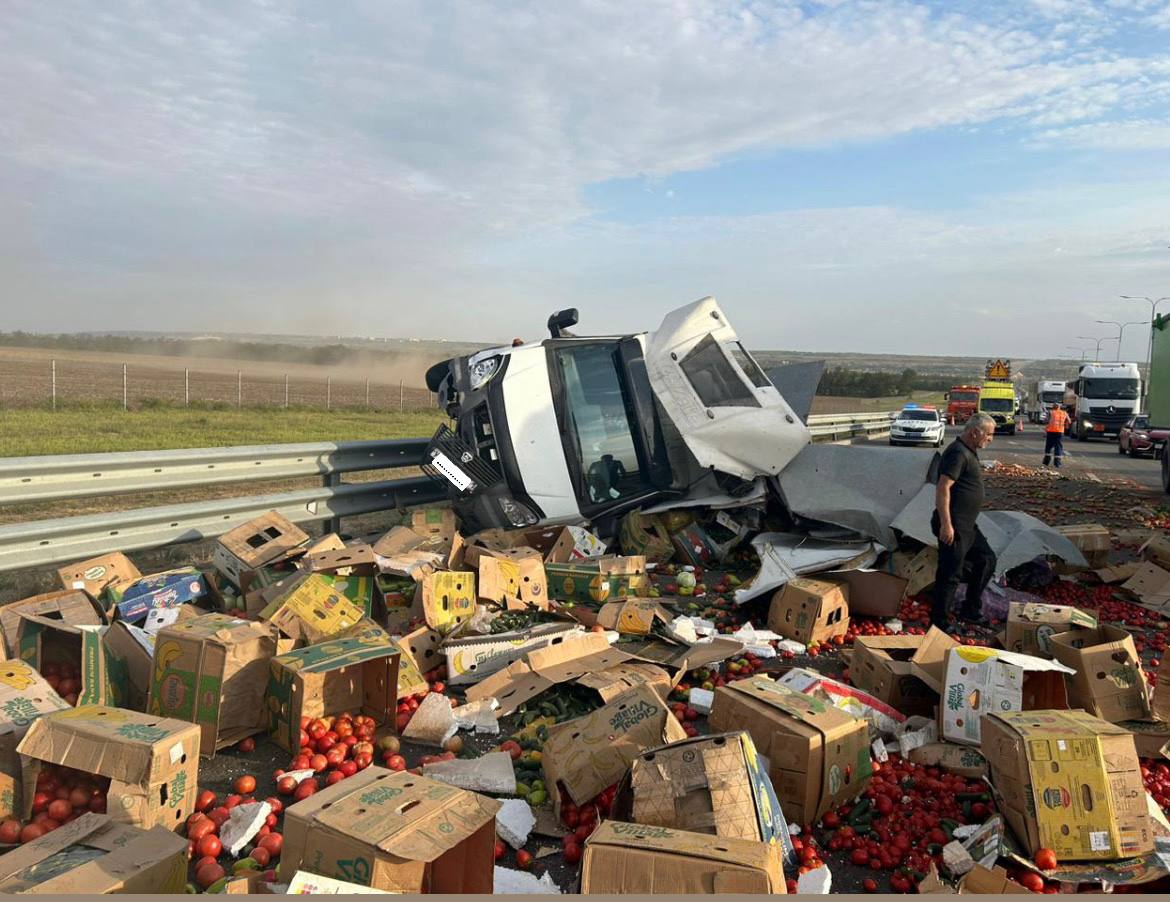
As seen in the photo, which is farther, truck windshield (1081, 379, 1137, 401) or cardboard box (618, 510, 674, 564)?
truck windshield (1081, 379, 1137, 401)

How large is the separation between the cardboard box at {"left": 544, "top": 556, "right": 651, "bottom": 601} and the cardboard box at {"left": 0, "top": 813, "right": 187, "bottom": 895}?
13.3 ft

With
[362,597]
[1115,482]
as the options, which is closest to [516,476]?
[362,597]

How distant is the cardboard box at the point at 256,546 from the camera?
20.0 ft

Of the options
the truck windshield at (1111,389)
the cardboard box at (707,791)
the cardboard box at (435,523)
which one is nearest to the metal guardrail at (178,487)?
the cardboard box at (435,523)

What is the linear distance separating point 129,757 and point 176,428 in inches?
650

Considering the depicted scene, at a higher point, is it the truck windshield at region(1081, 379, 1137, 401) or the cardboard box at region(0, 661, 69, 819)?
the truck windshield at region(1081, 379, 1137, 401)

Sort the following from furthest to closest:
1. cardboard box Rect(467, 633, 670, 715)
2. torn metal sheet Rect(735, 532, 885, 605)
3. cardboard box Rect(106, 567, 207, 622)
Result: torn metal sheet Rect(735, 532, 885, 605) < cardboard box Rect(106, 567, 207, 622) < cardboard box Rect(467, 633, 670, 715)

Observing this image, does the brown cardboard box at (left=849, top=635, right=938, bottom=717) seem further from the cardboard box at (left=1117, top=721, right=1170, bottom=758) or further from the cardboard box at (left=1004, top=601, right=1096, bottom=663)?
the cardboard box at (left=1117, top=721, right=1170, bottom=758)

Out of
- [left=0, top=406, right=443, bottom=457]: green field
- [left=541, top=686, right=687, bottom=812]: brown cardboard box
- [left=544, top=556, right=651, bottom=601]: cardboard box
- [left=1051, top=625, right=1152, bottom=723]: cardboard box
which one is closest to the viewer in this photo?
[left=541, top=686, right=687, bottom=812]: brown cardboard box

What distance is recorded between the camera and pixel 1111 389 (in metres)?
32.7

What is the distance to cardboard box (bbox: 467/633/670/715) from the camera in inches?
180

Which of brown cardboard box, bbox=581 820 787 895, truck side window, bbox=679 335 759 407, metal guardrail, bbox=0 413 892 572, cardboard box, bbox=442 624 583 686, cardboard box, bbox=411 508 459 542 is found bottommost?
cardboard box, bbox=442 624 583 686

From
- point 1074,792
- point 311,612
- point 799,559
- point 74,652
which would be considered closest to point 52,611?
point 74,652

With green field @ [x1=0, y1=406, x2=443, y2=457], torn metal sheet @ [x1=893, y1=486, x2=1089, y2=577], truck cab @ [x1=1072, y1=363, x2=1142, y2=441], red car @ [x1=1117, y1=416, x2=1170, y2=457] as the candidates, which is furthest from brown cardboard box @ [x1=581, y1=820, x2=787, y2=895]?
truck cab @ [x1=1072, y1=363, x2=1142, y2=441]
